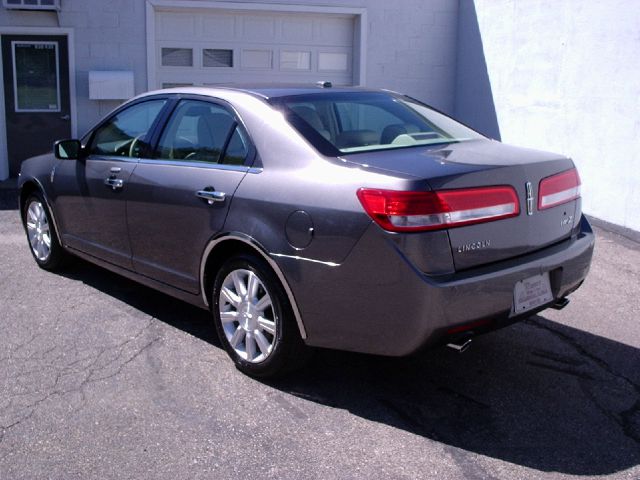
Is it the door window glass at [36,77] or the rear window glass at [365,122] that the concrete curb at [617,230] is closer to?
the rear window glass at [365,122]

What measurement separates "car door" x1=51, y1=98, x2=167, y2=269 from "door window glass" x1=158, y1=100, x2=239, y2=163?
0.22m

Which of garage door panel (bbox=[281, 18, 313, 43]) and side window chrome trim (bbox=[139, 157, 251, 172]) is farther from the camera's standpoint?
garage door panel (bbox=[281, 18, 313, 43])

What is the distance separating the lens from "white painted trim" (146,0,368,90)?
36.3 feet

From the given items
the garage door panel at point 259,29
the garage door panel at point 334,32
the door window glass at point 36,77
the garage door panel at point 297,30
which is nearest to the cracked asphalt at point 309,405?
the door window glass at point 36,77

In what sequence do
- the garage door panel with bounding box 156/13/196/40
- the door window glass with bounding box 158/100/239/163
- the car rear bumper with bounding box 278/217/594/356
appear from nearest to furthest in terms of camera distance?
the car rear bumper with bounding box 278/217/594/356
the door window glass with bounding box 158/100/239/163
the garage door panel with bounding box 156/13/196/40

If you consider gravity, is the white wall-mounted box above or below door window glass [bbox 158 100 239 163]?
above

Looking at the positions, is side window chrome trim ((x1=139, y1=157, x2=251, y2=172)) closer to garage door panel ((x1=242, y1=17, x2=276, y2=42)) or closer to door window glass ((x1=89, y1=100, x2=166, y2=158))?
door window glass ((x1=89, y1=100, x2=166, y2=158))

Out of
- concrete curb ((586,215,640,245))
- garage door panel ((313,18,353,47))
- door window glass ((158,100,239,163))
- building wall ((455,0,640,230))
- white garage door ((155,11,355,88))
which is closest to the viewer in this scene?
door window glass ((158,100,239,163))

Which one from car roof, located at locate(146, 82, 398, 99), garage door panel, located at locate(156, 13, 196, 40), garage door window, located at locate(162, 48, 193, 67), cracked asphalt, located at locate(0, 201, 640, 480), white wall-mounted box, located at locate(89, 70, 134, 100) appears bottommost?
cracked asphalt, located at locate(0, 201, 640, 480)

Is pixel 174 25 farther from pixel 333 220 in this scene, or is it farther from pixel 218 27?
pixel 333 220

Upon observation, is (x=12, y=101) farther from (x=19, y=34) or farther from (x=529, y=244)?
(x=529, y=244)

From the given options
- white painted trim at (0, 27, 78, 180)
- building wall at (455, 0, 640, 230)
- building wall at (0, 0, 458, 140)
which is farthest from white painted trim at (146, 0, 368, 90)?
building wall at (455, 0, 640, 230)

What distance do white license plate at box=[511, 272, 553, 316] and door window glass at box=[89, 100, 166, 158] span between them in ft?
8.52

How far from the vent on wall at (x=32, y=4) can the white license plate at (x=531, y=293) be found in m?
8.83
